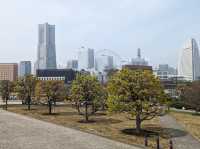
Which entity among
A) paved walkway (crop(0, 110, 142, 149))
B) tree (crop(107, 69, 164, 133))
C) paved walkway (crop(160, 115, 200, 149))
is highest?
tree (crop(107, 69, 164, 133))

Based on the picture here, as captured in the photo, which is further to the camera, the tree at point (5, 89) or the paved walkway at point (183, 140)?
the tree at point (5, 89)

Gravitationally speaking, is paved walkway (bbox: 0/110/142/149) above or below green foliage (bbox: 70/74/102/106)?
below

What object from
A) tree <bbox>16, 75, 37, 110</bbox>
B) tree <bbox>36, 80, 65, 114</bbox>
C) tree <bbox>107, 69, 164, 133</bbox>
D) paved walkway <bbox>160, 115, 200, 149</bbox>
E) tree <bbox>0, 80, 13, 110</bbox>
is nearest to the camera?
paved walkway <bbox>160, 115, 200, 149</bbox>

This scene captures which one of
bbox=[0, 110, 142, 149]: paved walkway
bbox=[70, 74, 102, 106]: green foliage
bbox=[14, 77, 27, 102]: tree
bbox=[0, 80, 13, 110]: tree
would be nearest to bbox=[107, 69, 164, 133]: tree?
bbox=[0, 110, 142, 149]: paved walkway

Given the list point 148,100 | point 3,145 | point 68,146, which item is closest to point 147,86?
point 148,100

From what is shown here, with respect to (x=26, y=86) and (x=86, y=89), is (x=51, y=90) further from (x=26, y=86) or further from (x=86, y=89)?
(x=86, y=89)

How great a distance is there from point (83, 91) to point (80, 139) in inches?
620

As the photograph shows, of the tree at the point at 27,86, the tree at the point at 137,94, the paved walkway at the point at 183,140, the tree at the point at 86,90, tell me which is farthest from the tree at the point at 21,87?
the paved walkway at the point at 183,140

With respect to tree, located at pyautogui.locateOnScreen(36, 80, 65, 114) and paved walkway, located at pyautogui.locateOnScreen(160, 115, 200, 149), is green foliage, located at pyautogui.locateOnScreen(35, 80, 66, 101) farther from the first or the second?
paved walkway, located at pyautogui.locateOnScreen(160, 115, 200, 149)

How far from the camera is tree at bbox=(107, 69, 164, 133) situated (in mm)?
28172

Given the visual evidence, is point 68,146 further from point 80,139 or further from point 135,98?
point 135,98

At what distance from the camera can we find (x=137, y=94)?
28.4 metres

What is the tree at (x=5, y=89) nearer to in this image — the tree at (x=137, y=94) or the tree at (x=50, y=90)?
the tree at (x=50, y=90)

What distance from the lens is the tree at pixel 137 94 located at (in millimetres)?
28172
